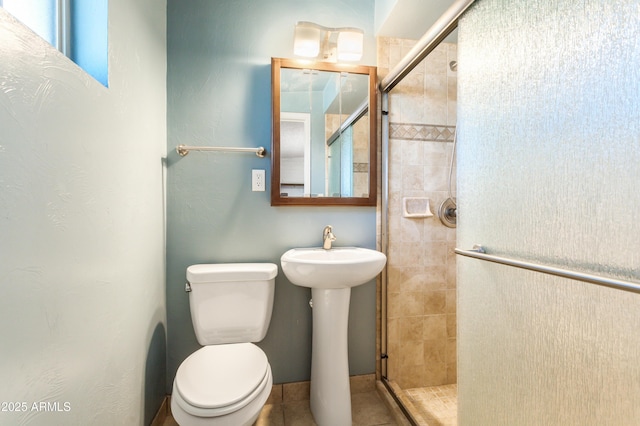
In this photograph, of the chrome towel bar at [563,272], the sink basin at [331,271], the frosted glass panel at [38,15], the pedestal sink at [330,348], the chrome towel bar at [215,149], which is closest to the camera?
the chrome towel bar at [563,272]

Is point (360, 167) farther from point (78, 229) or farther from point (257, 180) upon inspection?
point (78, 229)

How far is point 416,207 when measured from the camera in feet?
5.69

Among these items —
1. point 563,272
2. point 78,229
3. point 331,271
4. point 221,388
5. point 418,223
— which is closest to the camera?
point 563,272

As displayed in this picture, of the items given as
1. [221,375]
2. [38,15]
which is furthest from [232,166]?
[221,375]

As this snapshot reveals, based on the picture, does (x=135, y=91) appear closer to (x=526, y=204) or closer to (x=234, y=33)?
(x=234, y=33)

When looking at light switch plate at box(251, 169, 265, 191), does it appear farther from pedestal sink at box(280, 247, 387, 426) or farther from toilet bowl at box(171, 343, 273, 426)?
toilet bowl at box(171, 343, 273, 426)

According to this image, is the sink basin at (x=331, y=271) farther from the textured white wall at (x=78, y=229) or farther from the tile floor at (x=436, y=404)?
the tile floor at (x=436, y=404)

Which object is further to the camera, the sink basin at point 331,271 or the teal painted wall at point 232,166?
the teal painted wall at point 232,166

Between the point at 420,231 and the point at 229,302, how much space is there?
1175 millimetres

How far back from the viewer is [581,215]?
1.95 ft

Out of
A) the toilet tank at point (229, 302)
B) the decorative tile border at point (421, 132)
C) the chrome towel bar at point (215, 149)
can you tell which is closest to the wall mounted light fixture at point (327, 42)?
the decorative tile border at point (421, 132)

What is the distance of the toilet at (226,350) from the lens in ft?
3.20

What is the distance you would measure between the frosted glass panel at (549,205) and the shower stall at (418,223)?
0.73 m

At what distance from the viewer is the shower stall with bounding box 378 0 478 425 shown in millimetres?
1704
